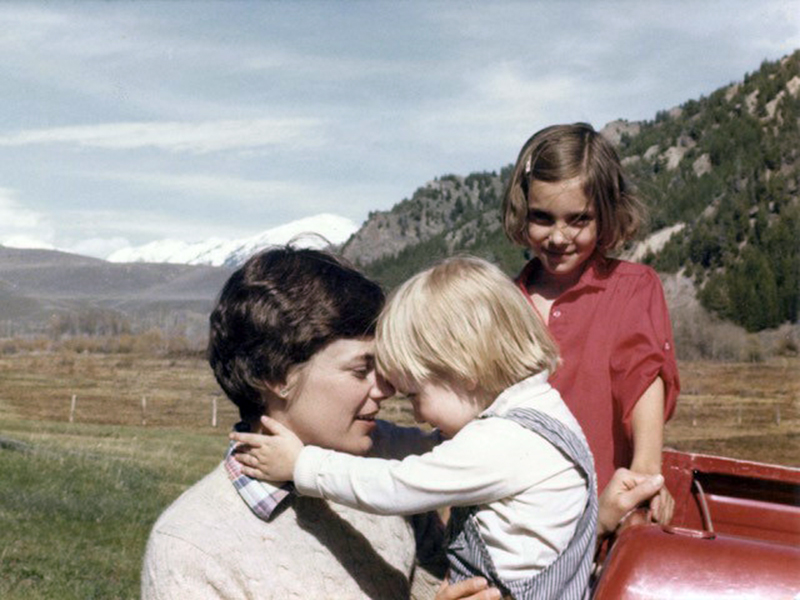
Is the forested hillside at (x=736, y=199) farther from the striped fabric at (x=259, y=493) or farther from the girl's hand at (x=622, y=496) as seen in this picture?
the striped fabric at (x=259, y=493)

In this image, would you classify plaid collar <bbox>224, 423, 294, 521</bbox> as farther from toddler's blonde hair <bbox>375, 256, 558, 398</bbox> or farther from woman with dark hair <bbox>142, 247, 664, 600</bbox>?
toddler's blonde hair <bbox>375, 256, 558, 398</bbox>

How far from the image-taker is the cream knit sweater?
250 centimetres

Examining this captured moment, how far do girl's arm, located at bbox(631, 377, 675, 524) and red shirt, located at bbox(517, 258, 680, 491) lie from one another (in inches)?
1.1

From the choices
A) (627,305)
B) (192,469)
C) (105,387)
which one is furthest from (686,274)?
(627,305)

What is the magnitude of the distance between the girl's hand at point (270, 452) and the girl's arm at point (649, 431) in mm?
1336

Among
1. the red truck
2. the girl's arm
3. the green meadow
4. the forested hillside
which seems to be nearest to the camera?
the red truck

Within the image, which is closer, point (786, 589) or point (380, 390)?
point (786, 589)

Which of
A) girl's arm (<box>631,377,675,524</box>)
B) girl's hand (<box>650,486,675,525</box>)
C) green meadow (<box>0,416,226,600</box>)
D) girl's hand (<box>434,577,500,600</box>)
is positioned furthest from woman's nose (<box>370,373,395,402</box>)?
green meadow (<box>0,416,226,600</box>)

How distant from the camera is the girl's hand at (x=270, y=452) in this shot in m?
2.69

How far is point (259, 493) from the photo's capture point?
106 inches

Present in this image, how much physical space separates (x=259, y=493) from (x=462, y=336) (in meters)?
0.60

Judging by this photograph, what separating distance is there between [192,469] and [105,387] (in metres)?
58.0

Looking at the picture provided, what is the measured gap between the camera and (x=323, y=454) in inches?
107

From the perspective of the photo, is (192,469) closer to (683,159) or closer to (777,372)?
(777,372)
